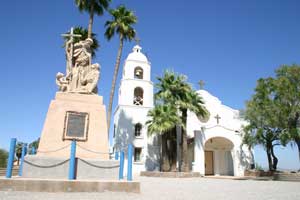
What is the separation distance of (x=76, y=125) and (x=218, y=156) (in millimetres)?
21773

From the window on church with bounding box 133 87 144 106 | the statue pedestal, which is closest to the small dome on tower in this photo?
the window on church with bounding box 133 87 144 106

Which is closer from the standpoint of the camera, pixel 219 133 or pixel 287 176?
pixel 287 176

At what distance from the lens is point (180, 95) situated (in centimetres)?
2344

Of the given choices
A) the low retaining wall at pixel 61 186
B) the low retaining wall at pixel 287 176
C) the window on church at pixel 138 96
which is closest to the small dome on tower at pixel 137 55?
the window on church at pixel 138 96

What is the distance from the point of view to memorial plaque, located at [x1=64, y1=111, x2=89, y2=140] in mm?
8507

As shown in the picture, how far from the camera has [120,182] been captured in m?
7.52

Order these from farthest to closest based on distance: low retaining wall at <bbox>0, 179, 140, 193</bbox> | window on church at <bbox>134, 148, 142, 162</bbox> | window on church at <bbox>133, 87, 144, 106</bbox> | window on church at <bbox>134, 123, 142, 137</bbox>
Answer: window on church at <bbox>133, 87, 144, 106</bbox> < window on church at <bbox>134, 123, 142, 137</bbox> < window on church at <bbox>134, 148, 142, 162</bbox> < low retaining wall at <bbox>0, 179, 140, 193</bbox>

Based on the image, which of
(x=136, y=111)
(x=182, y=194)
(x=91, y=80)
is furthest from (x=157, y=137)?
(x=182, y=194)

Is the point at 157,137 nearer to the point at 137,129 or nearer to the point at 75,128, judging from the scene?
the point at 137,129

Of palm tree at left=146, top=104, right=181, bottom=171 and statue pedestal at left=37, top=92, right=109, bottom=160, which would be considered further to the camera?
palm tree at left=146, top=104, right=181, bottom=171

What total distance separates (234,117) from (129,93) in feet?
39.4

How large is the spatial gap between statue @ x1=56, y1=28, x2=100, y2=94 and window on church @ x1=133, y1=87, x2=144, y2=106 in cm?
1613

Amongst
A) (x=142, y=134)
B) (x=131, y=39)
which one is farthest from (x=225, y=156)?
(x=131, y=39)

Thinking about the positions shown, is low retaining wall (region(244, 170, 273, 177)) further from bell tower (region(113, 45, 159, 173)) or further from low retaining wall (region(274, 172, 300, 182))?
bell tower (region(113, 45, 159, 173))
